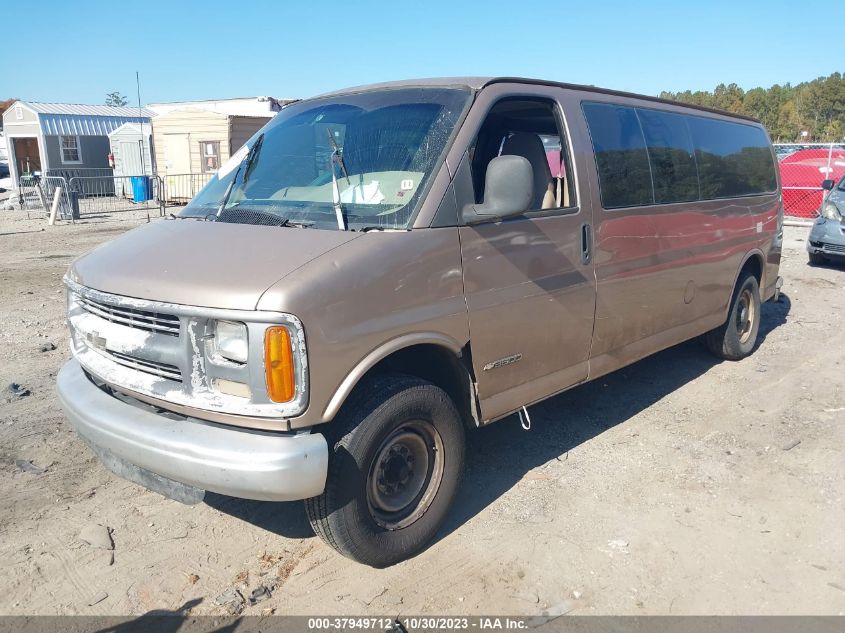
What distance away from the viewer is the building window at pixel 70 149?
94.1 feet

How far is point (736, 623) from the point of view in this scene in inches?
121

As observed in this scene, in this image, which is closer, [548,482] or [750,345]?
[548,482]

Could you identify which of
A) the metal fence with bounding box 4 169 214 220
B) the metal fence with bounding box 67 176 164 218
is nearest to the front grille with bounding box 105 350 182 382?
the metal fence with bounding box 4 169 214 220

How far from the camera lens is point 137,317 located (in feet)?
10.5

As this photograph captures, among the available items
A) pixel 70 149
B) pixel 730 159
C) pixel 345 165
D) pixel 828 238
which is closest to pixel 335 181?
pixel 345 165

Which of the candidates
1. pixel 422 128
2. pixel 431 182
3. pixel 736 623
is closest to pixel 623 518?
pixel 736 623

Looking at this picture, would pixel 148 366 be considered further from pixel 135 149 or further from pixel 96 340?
pixel 135 149

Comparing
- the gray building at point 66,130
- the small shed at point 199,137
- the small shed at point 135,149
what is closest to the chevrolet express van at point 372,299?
the small shed at point 199,137

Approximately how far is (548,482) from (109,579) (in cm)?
252

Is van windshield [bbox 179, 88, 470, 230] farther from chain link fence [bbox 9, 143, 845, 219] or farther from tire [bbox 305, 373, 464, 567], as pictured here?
chain link fence [bbox 9, 143, 845, 219]

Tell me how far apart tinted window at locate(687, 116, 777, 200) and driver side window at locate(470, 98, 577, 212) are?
181 cm

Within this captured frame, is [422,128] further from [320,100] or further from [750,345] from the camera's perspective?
[750,345]

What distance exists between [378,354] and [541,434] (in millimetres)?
2303

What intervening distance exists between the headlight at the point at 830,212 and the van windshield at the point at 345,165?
1020 cm
